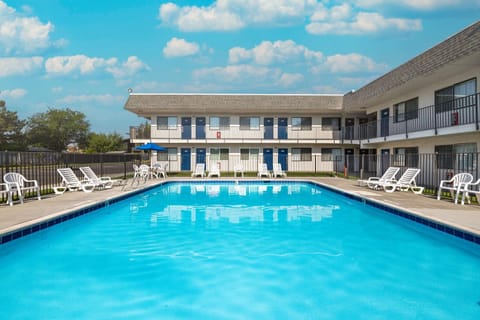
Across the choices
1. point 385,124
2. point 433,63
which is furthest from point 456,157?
point 385,124

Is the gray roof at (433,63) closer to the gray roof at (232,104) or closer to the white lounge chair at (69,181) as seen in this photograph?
the gray roof at (232,104)

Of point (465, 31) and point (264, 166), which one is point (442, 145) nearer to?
point (465, 31)

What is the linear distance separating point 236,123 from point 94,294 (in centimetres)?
2293

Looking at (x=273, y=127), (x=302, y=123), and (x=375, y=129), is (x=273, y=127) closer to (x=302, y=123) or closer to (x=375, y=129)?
(x=302, y=123)

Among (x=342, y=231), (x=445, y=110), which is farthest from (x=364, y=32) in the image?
(x=342, y=231)

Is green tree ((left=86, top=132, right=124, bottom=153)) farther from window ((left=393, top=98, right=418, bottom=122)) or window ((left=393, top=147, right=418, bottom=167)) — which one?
window ((left=393, top=98, right=418, bottom=122))

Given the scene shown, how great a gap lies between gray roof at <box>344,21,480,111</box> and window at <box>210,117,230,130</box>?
405 inches

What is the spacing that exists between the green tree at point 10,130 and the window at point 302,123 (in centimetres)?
4751

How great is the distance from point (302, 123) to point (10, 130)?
50428 mm

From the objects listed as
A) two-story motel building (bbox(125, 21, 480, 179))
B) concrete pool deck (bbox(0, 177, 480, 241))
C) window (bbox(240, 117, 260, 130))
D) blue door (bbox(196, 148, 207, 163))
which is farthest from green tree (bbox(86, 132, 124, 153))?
concrete pool deck (bbox(0, 177, 480, 241))

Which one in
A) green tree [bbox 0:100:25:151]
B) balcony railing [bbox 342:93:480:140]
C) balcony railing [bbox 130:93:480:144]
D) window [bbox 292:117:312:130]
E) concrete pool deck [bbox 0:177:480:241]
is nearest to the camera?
concrete pool deck [bbox 0:177:480:241]

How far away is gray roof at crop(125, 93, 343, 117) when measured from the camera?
995 inches

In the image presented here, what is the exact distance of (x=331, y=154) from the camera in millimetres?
27828

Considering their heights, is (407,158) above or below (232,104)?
below
